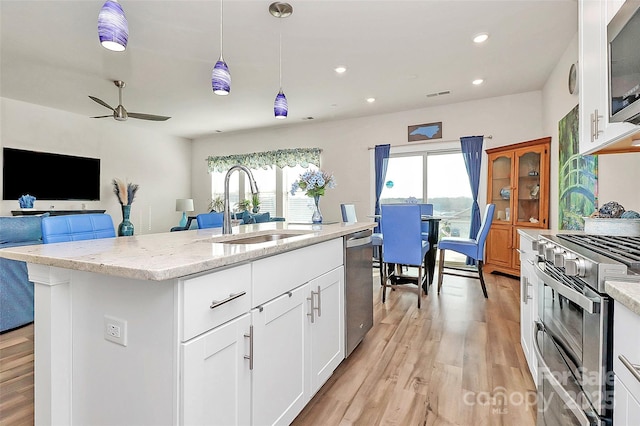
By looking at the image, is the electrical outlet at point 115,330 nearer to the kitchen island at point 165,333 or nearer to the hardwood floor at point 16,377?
the kitchen island at point 165,333

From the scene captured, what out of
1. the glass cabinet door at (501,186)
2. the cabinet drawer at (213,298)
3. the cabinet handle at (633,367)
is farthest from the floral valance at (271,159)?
the cabinet handle at (633,367)

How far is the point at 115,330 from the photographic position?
103cm

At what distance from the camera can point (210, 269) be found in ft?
3.29

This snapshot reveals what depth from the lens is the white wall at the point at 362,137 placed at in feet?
16.0

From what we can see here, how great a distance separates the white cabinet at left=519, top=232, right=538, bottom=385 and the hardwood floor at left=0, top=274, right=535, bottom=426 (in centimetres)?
18

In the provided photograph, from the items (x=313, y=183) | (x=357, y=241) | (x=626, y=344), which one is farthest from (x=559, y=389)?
(x=313, y=183)

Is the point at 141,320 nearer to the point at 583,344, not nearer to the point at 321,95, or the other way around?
the point at 583,344

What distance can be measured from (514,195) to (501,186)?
0.31 metres

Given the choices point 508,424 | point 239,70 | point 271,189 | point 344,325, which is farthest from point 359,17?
point 271,189

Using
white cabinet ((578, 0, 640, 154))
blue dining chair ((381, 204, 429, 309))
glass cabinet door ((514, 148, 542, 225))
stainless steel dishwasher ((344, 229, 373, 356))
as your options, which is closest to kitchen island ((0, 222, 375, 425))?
stainless steel dishwasher ((344, 229, 373, 356))

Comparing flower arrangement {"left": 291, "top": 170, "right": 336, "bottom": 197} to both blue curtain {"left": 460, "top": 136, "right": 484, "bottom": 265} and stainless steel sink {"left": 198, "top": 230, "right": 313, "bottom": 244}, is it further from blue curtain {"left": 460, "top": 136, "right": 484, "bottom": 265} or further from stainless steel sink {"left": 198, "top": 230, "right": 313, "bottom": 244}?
blue curtain {"left": 460, "top": 136, "right": 484, "bottom": 265}

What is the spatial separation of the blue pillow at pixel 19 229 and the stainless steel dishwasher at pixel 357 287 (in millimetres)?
2638

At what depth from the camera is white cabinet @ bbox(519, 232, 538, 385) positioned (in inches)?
65.9

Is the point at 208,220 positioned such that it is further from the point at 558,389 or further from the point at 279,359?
the point at 558,389
